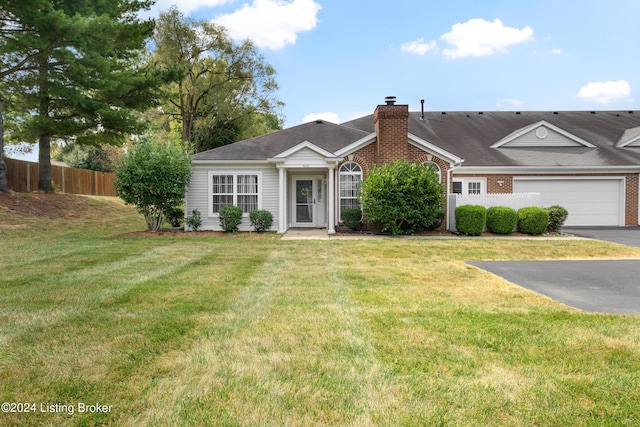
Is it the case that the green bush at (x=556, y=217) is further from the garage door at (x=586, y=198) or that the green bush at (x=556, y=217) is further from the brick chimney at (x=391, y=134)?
the brick chimney at (x=391, y=134)

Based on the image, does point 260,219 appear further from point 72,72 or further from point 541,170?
point 541,170

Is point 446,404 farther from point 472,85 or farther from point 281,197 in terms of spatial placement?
point 472,85

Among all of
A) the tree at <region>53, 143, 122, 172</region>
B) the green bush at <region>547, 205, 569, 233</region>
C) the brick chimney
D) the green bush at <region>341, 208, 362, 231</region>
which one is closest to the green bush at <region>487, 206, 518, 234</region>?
the green bush at <region>547, 205, 569, 233</region>

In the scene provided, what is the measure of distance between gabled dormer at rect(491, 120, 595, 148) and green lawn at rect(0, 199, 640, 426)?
14.2 m

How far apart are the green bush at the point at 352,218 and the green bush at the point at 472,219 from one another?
3.71m

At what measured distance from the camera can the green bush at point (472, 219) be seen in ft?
41.7

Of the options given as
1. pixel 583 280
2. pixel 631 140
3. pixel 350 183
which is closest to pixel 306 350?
pixel 583 280

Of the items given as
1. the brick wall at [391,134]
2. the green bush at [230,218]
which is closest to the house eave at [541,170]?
the brick wall at [391,134]

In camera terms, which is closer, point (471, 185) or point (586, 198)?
point (586, 198)

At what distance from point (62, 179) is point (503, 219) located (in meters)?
26.1

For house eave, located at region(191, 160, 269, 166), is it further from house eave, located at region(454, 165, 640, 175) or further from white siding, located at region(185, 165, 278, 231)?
house eave, located at region(454, 165, 640, 175)

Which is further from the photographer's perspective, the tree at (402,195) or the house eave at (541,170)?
the house eave at (541,170)

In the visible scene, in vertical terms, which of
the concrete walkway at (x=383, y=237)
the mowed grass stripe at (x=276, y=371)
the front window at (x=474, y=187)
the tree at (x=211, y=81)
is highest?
the tree at (x=211, y=81)

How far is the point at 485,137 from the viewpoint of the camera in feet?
62.3
